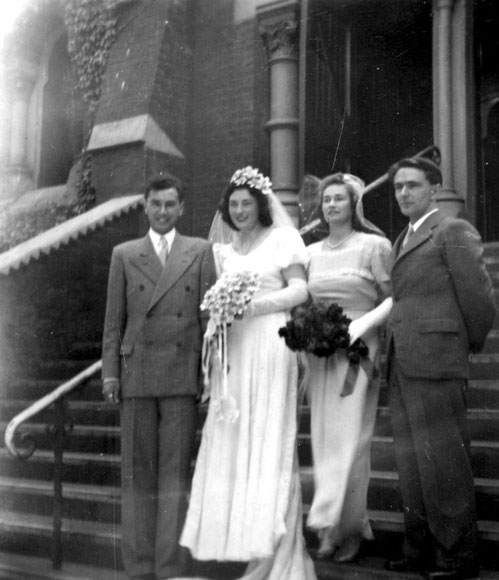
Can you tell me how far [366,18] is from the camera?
9023 mm

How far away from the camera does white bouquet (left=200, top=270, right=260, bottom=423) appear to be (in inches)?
156

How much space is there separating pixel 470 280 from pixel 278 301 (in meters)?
0.98

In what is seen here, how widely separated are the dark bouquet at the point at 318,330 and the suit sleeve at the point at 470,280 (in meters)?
0.56

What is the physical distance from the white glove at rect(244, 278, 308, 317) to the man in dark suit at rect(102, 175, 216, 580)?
11.7 inches

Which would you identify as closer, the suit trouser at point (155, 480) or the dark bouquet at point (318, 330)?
the dark bouquet at point (318, 330)

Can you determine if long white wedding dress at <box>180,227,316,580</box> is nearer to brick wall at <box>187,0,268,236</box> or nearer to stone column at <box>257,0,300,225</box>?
stone column at <box>257,0,300,225</box>

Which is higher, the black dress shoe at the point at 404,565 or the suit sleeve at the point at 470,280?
the suit sleeve at the point at 470,280

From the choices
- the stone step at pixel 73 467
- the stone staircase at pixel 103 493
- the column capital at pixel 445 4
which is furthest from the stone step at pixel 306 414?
the column capital at pixel 445 4

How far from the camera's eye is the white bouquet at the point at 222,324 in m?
3.96

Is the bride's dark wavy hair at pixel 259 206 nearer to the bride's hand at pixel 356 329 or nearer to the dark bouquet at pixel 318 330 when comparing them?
the dark bouquet at pixel 318 330

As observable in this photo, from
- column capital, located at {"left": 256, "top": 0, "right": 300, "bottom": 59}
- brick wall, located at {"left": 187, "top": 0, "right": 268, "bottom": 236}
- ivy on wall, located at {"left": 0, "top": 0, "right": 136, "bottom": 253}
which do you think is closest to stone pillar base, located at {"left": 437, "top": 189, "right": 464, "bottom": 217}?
brick wall, located at {"left": 187, "top": 0, "right": 268, "bottom": 236}

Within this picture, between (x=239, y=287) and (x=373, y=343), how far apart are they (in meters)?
0.77

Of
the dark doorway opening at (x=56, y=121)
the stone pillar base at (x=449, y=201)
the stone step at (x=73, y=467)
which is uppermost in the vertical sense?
the dark doorway opening at (x=56, y=121)

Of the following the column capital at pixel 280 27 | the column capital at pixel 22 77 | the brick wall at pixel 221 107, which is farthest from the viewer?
the column capital at pixel 22 77
